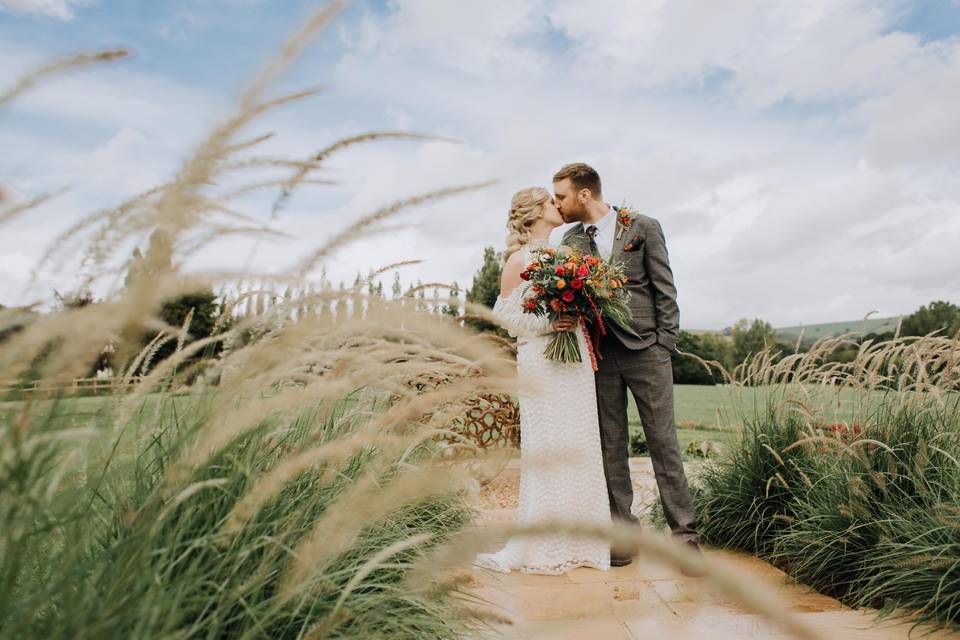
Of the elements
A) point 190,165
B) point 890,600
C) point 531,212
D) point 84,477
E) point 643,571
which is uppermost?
point 531,212

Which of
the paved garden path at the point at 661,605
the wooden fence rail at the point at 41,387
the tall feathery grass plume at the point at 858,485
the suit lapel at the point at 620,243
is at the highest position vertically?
the suit lapel at the point at 620,243

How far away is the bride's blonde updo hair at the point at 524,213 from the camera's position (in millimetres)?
4902

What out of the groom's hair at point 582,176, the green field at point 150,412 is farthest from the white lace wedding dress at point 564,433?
the groom's hair at point 582,176

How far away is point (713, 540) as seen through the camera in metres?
4.46

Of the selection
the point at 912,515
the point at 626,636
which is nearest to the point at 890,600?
the point at 912,515

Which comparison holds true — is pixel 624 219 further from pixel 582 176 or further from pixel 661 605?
pixel 661 605

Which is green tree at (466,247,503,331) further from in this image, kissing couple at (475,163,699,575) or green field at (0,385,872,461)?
kissing couple at (475,163,699,575)

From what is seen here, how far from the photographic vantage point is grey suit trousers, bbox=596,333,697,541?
164 inches

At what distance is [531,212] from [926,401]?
9.16 feet

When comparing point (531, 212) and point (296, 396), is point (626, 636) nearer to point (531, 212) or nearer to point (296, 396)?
point (296, 396)

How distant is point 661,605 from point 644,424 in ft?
4.38

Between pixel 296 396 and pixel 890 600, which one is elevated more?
pixel 296 396

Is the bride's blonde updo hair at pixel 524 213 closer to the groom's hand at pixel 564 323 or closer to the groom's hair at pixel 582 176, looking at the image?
the groom's hair at pixel 582 176

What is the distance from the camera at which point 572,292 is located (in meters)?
4.22
